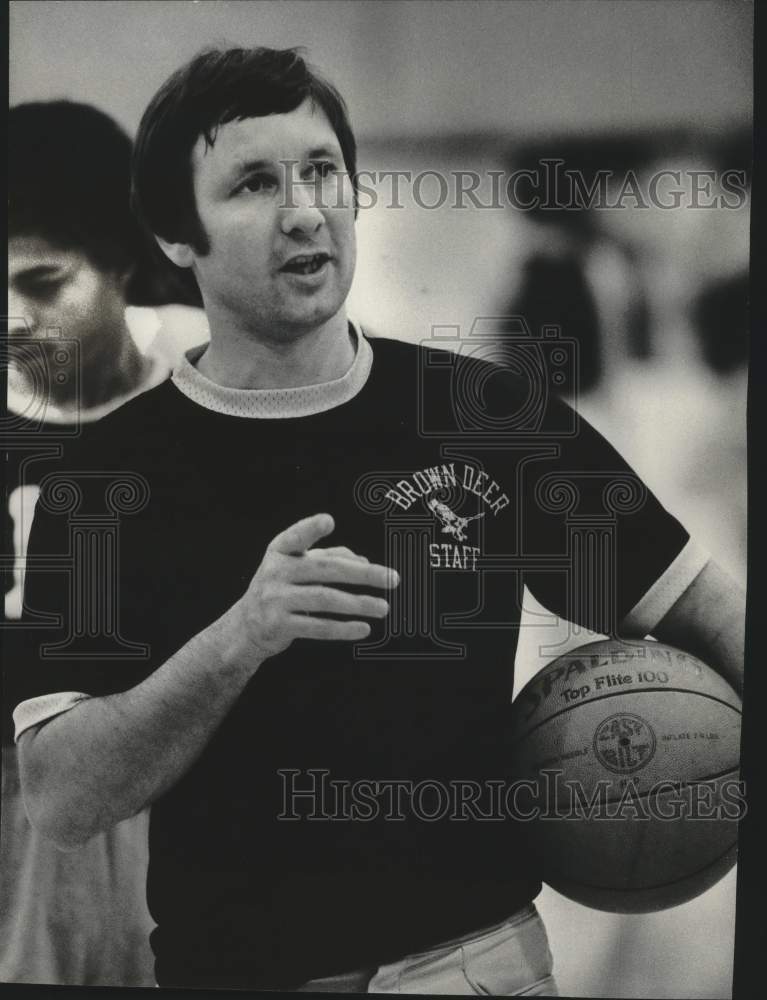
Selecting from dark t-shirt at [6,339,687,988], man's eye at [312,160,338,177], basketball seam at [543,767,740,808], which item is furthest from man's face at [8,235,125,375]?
basketball seam at [543,767,740,808]

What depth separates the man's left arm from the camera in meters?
2.35

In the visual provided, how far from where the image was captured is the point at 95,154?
2.41 metres

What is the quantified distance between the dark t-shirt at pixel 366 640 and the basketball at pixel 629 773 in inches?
2.9

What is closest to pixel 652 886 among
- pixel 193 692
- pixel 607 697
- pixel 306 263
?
pixel 607 697

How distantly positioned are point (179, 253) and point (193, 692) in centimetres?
93

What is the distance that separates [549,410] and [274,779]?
965 mm

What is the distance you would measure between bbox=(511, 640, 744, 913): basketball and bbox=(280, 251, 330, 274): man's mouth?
97cm

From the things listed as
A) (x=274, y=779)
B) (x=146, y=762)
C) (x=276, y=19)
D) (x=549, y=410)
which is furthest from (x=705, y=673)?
(x=276, y=19)

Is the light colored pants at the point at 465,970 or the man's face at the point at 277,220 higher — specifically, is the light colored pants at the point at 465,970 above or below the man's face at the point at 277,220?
below

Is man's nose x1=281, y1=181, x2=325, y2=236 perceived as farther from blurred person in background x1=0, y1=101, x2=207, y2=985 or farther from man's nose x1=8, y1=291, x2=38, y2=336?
man's nose x1=8, y1=291, x2=38, y2=336

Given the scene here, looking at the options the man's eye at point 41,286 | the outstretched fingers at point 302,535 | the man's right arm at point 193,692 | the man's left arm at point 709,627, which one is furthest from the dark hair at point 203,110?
the man's left arm at point 709,627

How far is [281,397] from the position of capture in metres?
2.38

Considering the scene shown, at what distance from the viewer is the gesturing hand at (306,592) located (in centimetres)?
229

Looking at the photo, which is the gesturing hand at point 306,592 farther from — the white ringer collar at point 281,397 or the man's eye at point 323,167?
the man's eye at point 323,167
